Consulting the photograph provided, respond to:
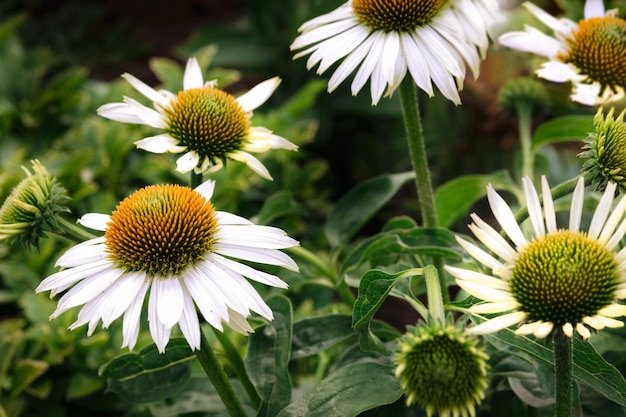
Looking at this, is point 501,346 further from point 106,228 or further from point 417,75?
point 106,228

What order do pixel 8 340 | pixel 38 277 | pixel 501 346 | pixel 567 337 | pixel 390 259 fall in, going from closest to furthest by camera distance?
1. pixel 567 337
2. pixel 501 346
3. pixel 390 259
4. pixel 8 340
5. pixel 38 277

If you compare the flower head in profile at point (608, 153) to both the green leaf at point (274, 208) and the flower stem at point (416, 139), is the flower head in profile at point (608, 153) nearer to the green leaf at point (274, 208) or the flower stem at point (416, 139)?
the flower stem at point (416, 139)

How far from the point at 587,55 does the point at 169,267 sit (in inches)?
21.6

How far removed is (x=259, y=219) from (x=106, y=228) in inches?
9.8

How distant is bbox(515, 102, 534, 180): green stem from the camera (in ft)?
3.19

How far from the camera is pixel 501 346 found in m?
0.65

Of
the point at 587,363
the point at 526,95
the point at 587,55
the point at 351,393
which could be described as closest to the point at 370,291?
the point at 351,393

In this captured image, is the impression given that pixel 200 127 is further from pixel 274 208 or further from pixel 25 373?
pixel 25 373

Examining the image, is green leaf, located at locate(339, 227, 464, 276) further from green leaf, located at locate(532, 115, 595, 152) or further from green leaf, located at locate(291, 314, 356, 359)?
green leaf, located at locate(532, 115, 595, 152)

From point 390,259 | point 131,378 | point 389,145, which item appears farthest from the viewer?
point 389,145

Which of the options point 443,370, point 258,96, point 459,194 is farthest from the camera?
point 459,194

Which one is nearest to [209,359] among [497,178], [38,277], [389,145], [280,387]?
[280,387]

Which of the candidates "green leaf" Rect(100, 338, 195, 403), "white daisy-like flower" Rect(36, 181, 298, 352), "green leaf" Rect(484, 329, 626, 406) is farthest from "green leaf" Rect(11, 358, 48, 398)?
"green leaf" Rect(484, 329, 626, 406)

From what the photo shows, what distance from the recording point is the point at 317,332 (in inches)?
30.5
